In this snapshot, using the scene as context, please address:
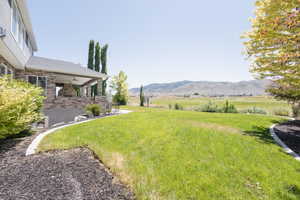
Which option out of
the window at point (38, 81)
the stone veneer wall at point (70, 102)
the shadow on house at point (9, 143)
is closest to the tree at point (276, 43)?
the shadow on house at point (9, 143)

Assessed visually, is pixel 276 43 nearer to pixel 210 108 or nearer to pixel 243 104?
pixel 210 108

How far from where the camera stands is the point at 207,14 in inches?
445

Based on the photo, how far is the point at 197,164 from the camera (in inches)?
139

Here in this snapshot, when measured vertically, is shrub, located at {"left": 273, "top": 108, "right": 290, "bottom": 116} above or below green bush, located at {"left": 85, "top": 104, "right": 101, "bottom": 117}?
below

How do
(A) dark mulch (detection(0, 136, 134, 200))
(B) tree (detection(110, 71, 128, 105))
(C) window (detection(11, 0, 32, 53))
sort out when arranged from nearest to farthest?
(A) dark mulch (detection(0, 136, 134, 200))
(C) window (detection(11, 0, 32, 53))
(B) tree (detection(110, 71, 128, 105))

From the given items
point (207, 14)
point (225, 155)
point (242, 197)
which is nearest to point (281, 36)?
point (225, 155)

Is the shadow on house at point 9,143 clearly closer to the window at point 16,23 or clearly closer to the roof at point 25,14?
the window at point 16,23

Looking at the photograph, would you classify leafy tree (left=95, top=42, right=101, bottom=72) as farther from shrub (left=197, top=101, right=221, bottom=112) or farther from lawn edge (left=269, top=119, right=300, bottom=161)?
lawn edge (left=269, top=119, right=300, bottom=161)

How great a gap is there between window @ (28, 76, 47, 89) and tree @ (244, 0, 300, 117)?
13034mm

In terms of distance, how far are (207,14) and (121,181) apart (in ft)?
42.4

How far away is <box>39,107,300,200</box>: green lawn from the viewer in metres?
2.66

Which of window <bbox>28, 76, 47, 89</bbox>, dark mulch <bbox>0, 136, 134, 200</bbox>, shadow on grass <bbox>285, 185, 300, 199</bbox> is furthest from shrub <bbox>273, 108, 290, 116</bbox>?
window <bbox>28, 76, 47, 89</bbox>

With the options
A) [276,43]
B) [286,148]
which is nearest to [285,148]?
[286,148]

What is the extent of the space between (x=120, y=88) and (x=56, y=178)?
3026 centimetres
